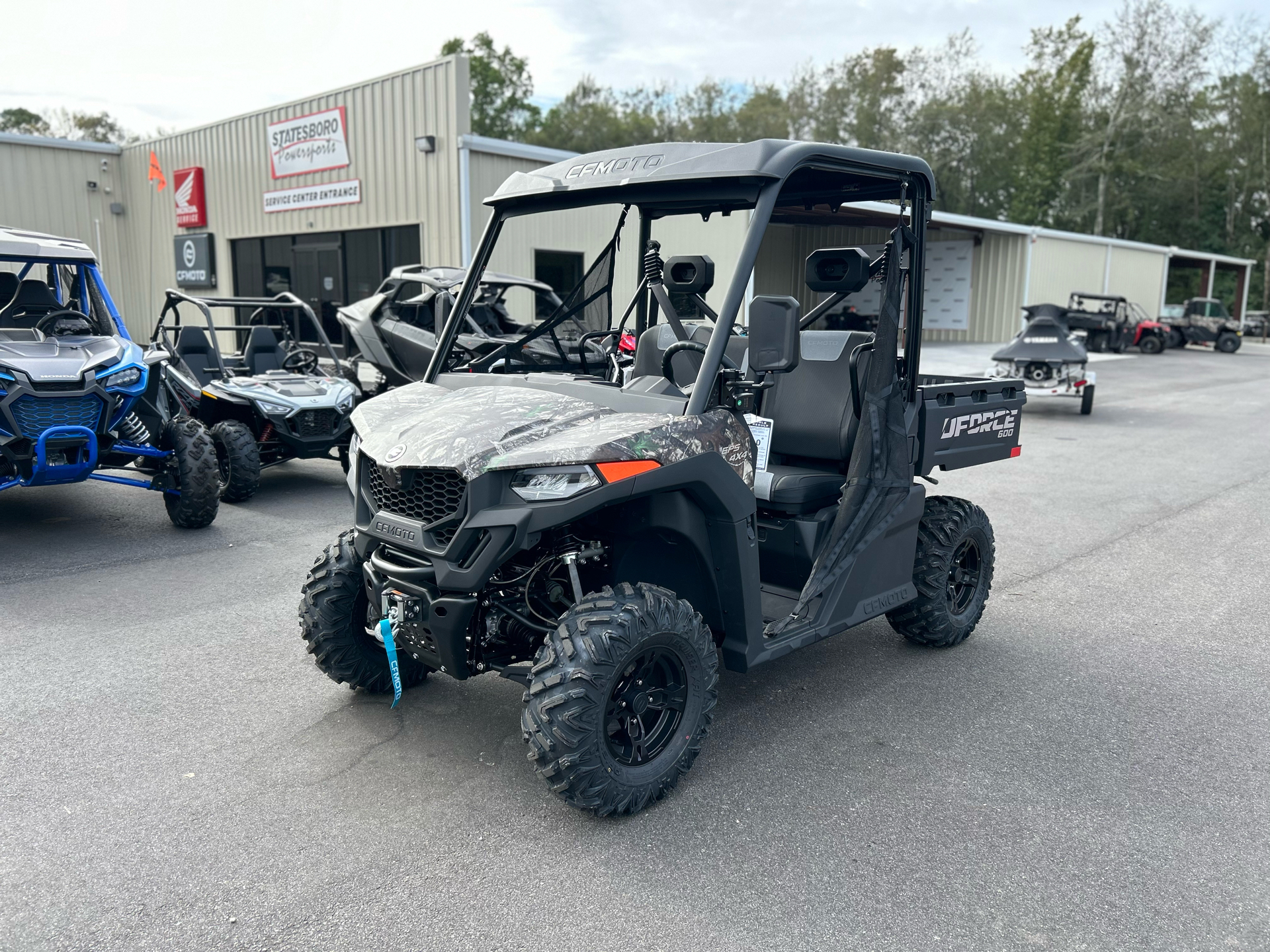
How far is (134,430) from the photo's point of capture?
278 inches

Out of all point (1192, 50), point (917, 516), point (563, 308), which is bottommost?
point (917, 516)

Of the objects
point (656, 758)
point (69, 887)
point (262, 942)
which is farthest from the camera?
point (656, 758)

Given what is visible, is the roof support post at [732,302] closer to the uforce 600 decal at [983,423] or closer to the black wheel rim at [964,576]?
the uforce 600 decal at [983,423]

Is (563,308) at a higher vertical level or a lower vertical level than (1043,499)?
higher

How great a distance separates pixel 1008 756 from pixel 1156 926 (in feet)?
3.34

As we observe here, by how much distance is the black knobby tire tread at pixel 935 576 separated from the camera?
455 cm

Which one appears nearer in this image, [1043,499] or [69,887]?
[69,887]

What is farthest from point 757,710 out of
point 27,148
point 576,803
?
point 27,148

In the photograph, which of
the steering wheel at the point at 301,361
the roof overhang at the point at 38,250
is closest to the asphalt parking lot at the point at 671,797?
the roof overhang at the point at 38,250

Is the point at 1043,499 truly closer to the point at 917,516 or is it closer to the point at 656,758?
the point at 917,516

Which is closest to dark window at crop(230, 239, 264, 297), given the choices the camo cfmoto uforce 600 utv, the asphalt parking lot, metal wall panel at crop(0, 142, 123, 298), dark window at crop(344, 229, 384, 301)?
dark window at crop(344, 229, 384, 301)

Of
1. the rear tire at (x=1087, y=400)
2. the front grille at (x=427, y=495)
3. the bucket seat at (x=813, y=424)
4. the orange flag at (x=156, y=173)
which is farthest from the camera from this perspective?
the orange flag at (x=156, y=173)

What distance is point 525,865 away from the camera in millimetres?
2883

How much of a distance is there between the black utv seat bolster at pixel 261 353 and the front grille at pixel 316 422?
1604 millimetres
